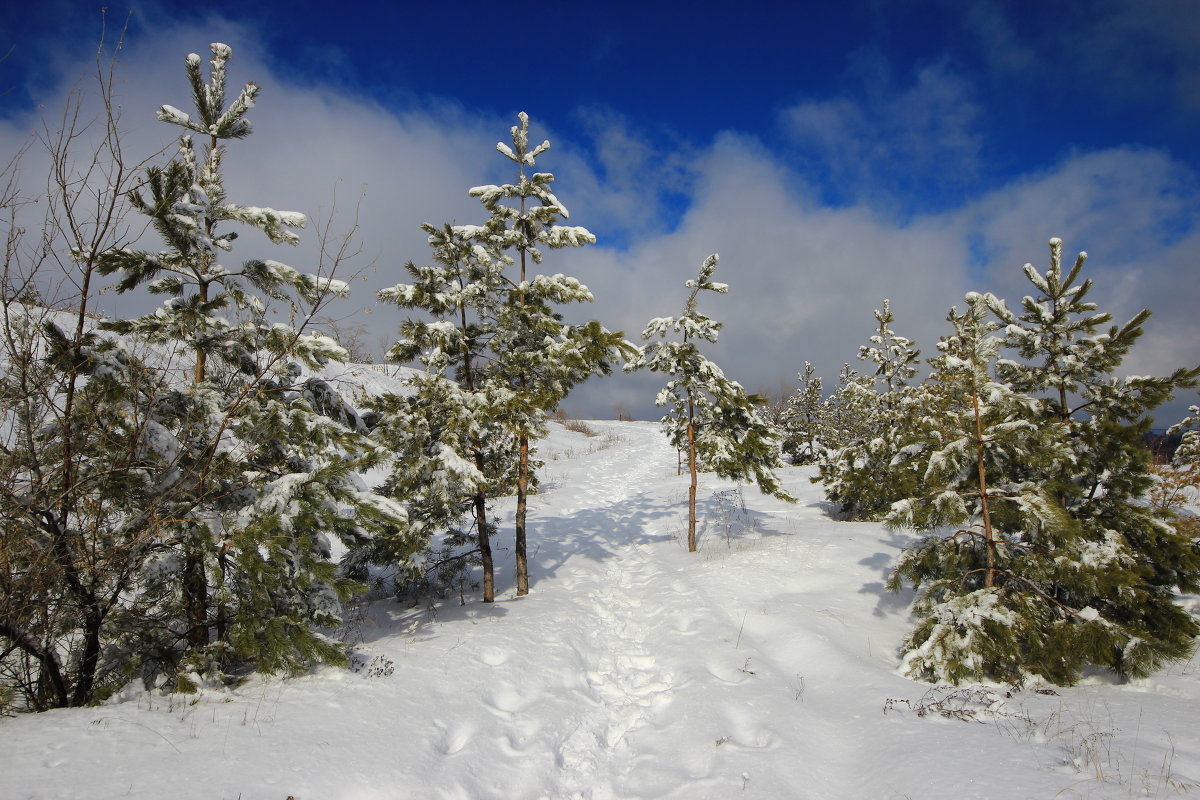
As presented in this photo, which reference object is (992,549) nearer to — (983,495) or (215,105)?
(983,495)

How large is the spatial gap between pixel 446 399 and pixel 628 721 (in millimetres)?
5827

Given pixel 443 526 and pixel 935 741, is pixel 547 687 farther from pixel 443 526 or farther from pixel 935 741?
pixel 935 741

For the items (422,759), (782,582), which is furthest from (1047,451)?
(422,759)

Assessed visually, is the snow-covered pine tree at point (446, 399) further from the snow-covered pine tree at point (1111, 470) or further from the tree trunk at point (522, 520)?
the snow-covered pine tree at point (1111, 470)

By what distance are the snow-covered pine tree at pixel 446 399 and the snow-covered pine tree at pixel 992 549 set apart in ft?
23.0

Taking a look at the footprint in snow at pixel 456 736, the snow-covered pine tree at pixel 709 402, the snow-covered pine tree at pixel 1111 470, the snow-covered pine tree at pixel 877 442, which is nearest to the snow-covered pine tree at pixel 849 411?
the snow-covered pine tree at pixel 877 442

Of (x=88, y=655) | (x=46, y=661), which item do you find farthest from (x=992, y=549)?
(x=46, y=661)

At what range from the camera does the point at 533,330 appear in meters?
10.1

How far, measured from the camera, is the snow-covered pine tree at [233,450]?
526 cm

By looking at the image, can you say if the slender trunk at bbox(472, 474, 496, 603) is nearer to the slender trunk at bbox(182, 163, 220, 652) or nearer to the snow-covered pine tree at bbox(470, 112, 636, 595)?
the snow-covered pine tree at bbox(470, 112, 636, 595)

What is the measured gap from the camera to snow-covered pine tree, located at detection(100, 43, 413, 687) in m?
5.26

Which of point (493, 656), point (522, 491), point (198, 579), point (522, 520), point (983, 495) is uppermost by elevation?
point (983, 495)

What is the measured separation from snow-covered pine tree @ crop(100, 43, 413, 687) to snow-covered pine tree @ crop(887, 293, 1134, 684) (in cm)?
752

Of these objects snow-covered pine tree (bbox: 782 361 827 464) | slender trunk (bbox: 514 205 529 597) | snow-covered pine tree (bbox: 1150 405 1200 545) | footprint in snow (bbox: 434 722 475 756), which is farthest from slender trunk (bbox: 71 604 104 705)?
snow-covered pine tree (bbox: 782 361 827 464)
